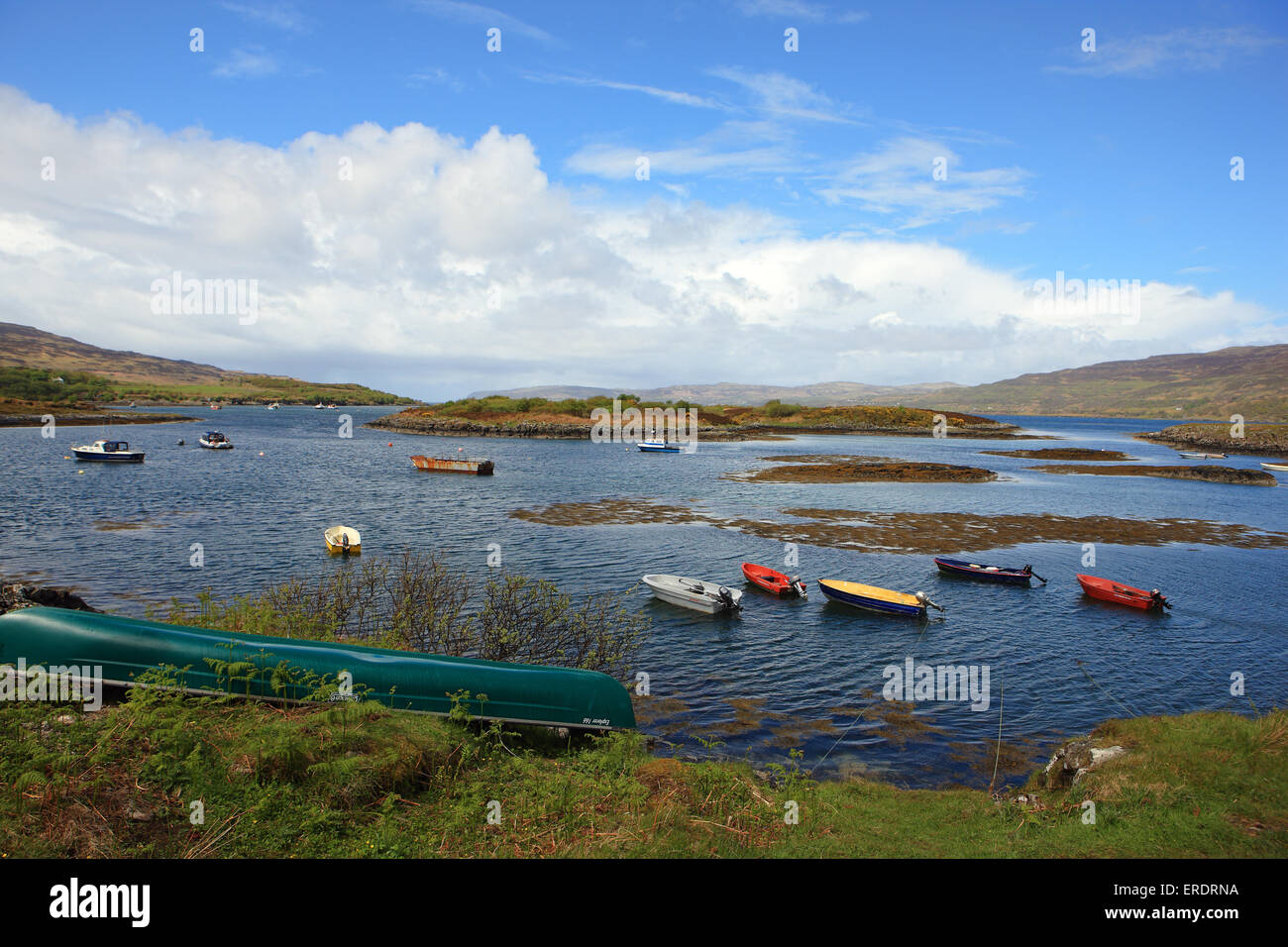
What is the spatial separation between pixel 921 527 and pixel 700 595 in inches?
985

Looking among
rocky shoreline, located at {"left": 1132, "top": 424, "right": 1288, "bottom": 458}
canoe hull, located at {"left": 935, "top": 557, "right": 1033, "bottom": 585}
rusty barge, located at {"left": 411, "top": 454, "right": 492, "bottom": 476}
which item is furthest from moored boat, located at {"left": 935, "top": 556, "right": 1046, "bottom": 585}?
rocky shoreline, located at {"left": 1132, "top": 424, "right": 1288, "bottom": 458}

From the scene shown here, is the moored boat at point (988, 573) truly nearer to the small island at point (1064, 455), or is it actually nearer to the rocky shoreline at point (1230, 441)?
the small island at point (1064, 455)

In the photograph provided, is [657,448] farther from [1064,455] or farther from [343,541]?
[343,541]

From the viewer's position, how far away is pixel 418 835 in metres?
8.38

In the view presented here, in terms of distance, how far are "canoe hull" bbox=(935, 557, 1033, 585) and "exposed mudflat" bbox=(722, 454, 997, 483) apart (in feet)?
109

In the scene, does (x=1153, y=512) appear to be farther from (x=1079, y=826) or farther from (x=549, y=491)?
(x=1079, y=826)

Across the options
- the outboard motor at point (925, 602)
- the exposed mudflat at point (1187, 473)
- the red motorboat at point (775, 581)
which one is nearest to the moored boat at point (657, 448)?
the exposed mudflat at point (1187, 473)

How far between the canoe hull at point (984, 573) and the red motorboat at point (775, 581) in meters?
8.57

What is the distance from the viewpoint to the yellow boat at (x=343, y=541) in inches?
1219

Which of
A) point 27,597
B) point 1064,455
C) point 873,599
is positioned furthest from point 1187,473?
point 27,597

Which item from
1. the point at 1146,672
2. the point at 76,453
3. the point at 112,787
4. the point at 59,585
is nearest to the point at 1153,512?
the point at 1146,672
